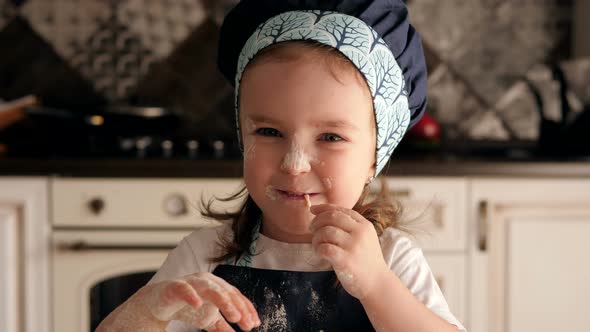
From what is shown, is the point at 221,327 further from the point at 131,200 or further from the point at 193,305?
the point at 131,200

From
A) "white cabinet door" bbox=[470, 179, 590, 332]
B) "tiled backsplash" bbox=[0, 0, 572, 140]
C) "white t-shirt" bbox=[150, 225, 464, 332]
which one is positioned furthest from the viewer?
"tiled backsplash" bbox=[0, 0, 572, 140]

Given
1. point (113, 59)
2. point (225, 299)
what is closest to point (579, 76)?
point (113, 59)

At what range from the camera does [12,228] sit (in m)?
1.79

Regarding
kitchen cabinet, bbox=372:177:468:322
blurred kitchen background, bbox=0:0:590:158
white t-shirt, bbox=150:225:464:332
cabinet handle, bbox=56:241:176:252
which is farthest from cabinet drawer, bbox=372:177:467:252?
white t-shirt, bbox=150:225:464:332

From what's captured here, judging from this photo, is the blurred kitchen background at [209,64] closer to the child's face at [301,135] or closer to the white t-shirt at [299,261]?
the white t-shirt at [299,261]

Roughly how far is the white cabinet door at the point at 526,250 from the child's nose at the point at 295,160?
1.22 meters

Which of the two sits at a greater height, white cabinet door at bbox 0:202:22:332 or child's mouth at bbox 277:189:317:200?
child's mouth at bbox 277:189:317:200

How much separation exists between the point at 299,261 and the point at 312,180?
0.16 m

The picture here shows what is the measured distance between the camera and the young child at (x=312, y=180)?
745mm

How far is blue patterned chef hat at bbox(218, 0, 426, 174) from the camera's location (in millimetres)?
794

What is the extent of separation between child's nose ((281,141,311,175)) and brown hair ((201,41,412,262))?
3.9 inches

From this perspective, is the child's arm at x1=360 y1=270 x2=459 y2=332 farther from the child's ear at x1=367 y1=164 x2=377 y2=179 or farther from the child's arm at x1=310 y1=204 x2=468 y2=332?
the child's ear at x1=367 y1=164 x2=377 y2=179

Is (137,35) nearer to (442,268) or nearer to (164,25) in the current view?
(164,25)

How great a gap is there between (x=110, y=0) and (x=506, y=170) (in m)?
1.53
